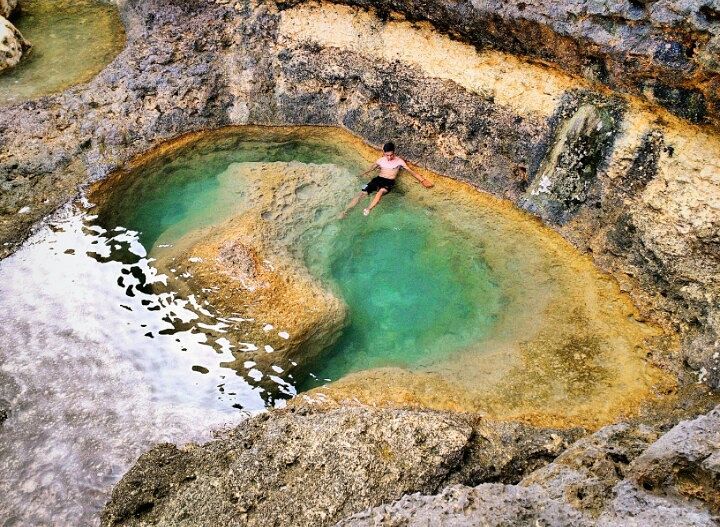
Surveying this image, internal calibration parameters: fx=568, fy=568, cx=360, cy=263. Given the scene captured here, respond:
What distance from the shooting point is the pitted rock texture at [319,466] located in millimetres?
3342

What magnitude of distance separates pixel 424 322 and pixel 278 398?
1509 mm

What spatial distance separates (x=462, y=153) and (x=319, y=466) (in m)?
4.25

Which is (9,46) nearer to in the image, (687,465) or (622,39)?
(622,39)

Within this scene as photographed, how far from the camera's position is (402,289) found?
5551 mm

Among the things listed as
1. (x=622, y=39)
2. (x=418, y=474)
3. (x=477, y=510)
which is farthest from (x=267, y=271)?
(x=622, y=39)

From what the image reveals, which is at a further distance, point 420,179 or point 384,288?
point 420,179

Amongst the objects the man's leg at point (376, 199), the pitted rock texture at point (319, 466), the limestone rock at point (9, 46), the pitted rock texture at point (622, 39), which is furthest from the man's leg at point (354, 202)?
the limestone rock at point (9, 46)

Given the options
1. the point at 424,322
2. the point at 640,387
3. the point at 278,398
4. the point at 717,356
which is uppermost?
the point at 717,356

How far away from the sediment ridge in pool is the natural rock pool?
0.06ft

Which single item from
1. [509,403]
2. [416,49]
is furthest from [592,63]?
[509,403]

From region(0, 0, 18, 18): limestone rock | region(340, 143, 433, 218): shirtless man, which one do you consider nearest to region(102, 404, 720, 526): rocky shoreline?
region(340, 143, 433, 218): shirtless man

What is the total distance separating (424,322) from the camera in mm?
5246

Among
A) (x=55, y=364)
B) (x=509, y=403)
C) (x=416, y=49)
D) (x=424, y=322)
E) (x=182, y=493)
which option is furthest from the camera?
(x=416, y=49)

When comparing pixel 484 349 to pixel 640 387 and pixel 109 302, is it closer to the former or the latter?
pixel 640 387
